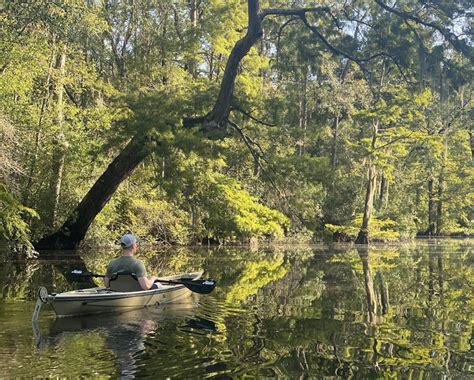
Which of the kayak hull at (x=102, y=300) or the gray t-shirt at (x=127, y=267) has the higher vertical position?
the gray t-shirt at (x=127, y=267)

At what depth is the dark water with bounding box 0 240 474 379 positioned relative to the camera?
5.45 m

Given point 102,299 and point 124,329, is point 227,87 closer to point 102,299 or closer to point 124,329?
point 102,299

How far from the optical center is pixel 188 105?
15.6m

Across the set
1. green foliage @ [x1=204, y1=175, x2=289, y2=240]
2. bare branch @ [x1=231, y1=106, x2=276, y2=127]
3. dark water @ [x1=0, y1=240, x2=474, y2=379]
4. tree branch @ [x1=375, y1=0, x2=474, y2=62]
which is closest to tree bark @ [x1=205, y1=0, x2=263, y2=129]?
bare branch @ [x1=231, y1=106, x2=276, y2=127]

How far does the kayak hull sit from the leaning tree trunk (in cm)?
627

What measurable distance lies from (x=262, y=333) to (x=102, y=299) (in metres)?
2.39

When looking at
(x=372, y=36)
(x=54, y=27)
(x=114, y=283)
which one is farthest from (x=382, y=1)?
(x=114, y=283)

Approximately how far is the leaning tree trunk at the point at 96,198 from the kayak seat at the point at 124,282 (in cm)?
633

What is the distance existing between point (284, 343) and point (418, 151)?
34393 mm

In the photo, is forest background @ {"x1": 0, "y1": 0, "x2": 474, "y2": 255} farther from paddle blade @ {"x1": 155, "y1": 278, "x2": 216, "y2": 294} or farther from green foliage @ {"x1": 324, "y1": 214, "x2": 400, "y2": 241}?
paddle blade @ {"x1": 155, "y1": 278, "x2": 216, "y2": 294}

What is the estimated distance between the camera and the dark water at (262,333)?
5.45 m

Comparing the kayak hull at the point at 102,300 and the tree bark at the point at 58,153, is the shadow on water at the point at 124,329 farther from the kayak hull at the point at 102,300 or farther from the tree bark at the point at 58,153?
the tree bark at the point at 58,153

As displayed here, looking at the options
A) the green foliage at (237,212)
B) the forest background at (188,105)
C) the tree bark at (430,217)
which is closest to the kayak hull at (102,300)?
the forest background at (188,105)

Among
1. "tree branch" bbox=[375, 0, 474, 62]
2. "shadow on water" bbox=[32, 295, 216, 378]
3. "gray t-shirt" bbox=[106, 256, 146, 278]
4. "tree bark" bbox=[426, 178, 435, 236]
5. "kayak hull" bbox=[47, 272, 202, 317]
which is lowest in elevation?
"shadow on water" bbox=[32, 295, 216, 378]
